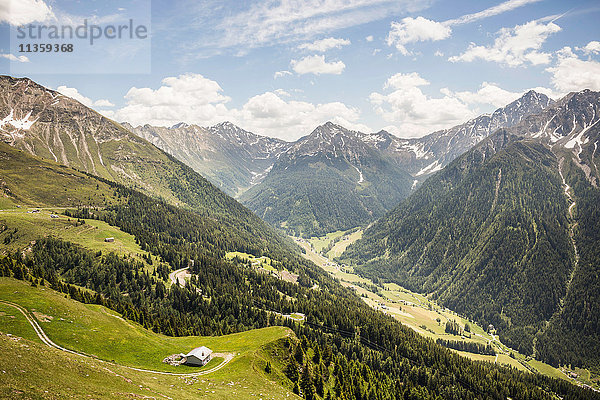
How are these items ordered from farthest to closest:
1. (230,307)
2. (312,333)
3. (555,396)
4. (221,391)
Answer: (555,396)
(230,307)
(312,333)
(221,391)

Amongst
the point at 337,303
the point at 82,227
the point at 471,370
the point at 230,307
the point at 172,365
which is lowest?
the point at 471,370

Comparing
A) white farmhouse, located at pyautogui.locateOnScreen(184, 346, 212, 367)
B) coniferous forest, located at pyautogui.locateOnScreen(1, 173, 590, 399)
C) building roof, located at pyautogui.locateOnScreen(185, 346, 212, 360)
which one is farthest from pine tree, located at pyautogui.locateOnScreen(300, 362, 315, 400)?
white farmhouse, located at pyautogui.locateOnScreen(184, 346, 212, 367)

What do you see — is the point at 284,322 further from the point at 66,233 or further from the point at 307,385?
the point at 66,233

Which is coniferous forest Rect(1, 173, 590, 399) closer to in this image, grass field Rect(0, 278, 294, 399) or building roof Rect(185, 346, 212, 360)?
grass field Rect(0, 278, 294, 399)

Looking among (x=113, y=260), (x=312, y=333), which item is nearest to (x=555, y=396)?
(x=312, y=333)

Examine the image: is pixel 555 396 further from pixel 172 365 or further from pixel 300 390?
pixel 172 365

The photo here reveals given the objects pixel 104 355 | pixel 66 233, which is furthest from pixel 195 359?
pixel 66 233

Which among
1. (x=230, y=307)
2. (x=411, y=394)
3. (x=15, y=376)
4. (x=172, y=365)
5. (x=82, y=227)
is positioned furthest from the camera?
(x=82, y=227)

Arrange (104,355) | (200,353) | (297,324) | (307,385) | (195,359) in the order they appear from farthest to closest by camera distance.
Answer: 1. (297,324)
2. (307,385)
3. (200,353)
4. (195,359)
5. (104,355)
